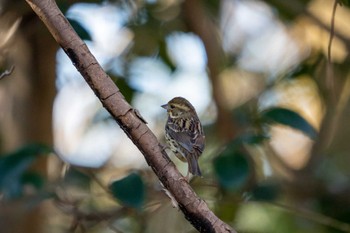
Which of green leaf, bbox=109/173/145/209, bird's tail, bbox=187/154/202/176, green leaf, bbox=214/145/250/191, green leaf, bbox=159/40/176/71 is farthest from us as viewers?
green leaf, bbox=159/40/176/71

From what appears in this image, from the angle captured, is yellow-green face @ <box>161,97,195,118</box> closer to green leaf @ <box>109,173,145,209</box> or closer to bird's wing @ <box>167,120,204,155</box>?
bird's wing @ <box>167,120,204,155</box>

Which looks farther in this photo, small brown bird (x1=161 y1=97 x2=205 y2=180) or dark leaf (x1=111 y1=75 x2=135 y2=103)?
dark leaf (x1=111 y1=75 x2=135 y2=103)

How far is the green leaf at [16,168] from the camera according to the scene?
383 cm

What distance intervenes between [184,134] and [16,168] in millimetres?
794

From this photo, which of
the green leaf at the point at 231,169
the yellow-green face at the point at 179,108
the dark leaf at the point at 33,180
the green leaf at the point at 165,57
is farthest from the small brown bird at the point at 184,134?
the green leaf at the point at 165,57

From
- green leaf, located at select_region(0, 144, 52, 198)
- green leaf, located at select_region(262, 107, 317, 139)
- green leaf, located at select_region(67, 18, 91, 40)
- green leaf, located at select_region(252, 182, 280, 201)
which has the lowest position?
green leaf, located at select_region(252, 182, 280, 201)

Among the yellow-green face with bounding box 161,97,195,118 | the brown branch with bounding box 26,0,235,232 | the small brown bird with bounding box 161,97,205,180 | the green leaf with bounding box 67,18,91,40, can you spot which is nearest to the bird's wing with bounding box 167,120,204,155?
the small brown bird with bounding box 161,97,205,180

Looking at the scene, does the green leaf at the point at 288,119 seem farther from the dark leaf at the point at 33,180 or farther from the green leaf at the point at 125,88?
the dark leaf at the point at 33,180

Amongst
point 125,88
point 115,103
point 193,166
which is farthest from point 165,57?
point 115,103

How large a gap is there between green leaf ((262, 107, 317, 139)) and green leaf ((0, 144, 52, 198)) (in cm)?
102

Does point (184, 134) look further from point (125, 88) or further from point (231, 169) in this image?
point (125, 88)

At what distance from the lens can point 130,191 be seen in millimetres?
3756

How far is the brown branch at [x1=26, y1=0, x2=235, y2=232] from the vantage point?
248 centimetres

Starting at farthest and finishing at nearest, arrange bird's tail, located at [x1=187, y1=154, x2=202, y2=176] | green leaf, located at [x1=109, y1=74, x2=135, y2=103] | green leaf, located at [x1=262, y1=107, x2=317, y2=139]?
green leaf, located at [x1=109, y1=74, x2=135, y2=103]
green leaf, located at [x1=262, y1=107, x2=317, y2=139]
bird's tail, located at [x1=187, y1=154, x2=202, y2=176]
